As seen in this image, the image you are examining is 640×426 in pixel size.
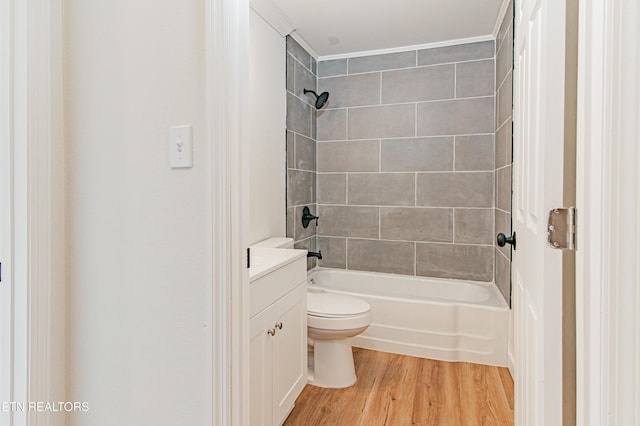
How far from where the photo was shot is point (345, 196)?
339 centimetres

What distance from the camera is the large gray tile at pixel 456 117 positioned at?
9.66 feet

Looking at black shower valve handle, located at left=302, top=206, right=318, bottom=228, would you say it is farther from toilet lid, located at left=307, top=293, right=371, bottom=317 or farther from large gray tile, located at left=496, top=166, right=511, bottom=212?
large gray tile, located at left=496, top=166, right=511, bottom=212

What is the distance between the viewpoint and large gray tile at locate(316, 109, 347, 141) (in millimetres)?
3358

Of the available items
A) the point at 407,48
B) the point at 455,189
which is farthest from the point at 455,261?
the point at 407,48

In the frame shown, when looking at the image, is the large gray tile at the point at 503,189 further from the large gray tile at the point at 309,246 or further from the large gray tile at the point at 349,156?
the large gray tile at the point at 309,246

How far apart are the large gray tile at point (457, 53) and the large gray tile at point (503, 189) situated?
37.9 inches

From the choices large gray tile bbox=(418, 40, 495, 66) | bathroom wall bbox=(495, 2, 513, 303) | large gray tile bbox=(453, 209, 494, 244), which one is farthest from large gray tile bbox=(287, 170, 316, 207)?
bathroom wall bbox=(495, 2, 513, 303)

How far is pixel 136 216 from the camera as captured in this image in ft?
3.63

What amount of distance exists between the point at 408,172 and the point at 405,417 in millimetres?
1942
